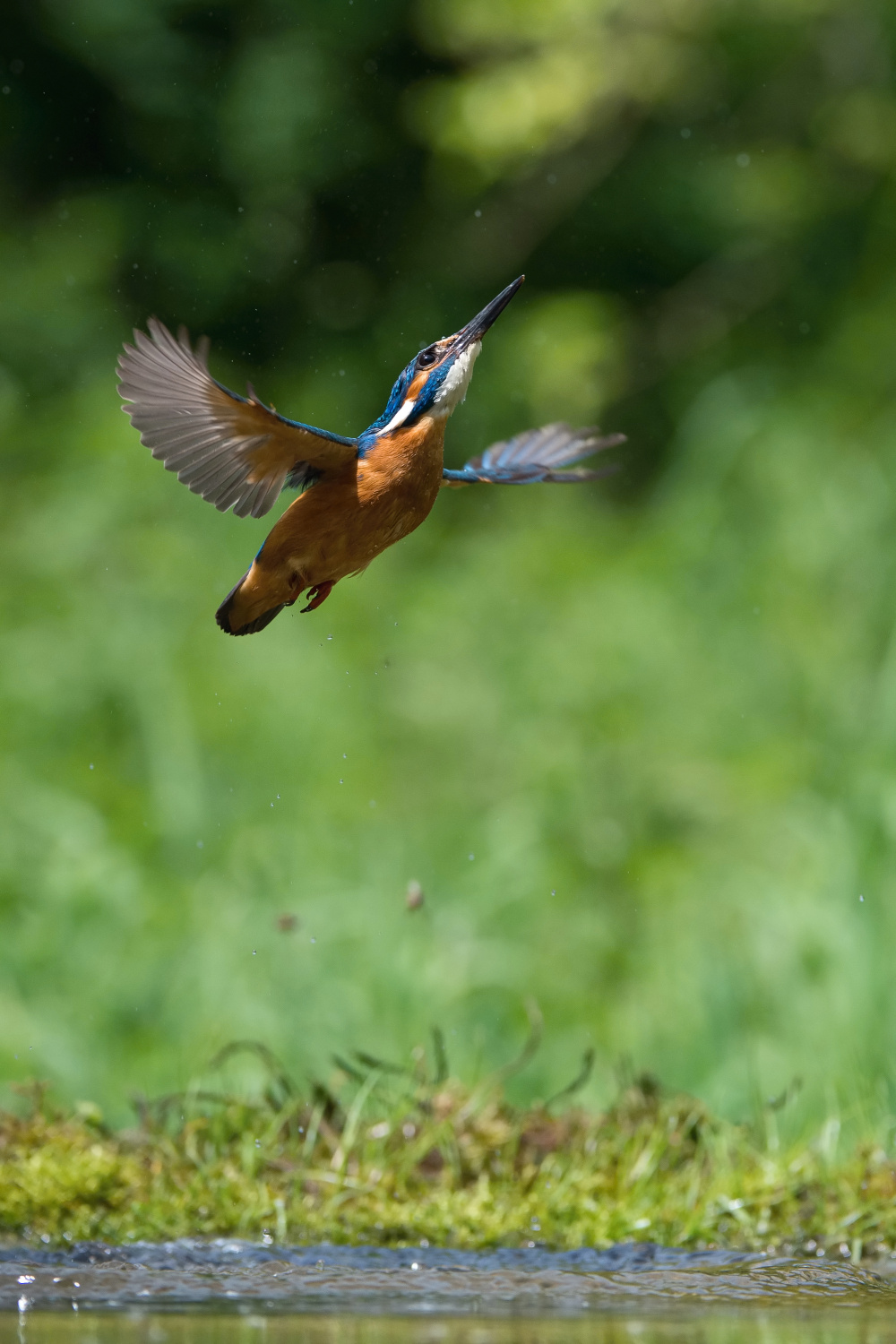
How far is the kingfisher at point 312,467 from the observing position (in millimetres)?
1506

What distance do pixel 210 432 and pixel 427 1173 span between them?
6.58ft

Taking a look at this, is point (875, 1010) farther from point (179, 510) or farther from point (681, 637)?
point (179, 510)

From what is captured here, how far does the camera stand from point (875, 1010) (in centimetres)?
337

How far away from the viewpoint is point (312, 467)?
1683 millimetres

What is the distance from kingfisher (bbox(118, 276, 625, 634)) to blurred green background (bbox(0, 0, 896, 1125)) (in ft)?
5.52

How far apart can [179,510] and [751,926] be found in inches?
158

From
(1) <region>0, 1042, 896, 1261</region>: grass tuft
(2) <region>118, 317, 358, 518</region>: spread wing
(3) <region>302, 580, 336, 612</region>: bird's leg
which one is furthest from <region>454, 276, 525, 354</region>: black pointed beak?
(1) <region>0, 1042, 896, 1261</region>: grass tuft

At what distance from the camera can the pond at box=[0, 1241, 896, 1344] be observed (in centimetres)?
221

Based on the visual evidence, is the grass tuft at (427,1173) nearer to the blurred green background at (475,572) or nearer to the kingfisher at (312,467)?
the blurred green background at (475,572)

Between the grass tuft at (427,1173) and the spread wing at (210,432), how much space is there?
170cm

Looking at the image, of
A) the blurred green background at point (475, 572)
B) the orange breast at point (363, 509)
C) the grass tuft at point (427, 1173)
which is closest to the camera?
the orange breast at point (363, 509)

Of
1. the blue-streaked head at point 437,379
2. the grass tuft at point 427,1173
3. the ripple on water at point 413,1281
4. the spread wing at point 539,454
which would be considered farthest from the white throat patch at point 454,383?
the grass tuft at point 427,1173

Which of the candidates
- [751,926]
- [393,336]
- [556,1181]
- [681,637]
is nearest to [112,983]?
[556,1181]

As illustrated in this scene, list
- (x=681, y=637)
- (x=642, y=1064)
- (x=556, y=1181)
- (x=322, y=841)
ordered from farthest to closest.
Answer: (x=681, y=637) < (x=322, y=841) < (x=642, y=1064) < (x=556, y=1181)
